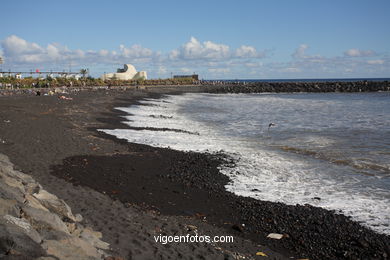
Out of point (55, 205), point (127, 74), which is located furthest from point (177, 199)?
point (127, 74)

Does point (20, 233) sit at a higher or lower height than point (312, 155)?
higher

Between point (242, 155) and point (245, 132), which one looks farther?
point (245, 132)

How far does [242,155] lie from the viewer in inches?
583

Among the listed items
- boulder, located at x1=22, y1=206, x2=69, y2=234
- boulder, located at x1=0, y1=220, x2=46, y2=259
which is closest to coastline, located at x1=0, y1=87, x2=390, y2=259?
boulder, located at x1=22, y1=206, x2=69, y2=234

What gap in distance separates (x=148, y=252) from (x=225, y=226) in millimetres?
2277

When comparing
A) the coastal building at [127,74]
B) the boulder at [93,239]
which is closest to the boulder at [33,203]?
the boulder at [93,239]

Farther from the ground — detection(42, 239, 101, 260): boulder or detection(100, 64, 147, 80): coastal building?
detection(100, 64, 147, 80): coastal building

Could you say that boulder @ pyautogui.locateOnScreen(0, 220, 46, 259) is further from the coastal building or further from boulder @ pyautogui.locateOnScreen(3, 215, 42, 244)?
the coastal building

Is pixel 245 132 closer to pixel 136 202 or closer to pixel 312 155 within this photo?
pixel 312 155

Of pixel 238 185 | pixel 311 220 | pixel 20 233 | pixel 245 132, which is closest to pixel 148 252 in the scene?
pixel 20 233

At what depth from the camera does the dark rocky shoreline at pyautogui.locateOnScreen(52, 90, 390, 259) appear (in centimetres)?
691

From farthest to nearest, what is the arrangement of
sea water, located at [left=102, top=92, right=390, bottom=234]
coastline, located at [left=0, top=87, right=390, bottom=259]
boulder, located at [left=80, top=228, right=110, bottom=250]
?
sea water, located at [left=102, top=92, right=390, bottom=234] → coastline, located at [left=0, top=87, right=390, bottom=259] → boulder, located at [left=80, top=228, right=110, bottom=250]

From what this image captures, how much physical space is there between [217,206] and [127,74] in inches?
3802

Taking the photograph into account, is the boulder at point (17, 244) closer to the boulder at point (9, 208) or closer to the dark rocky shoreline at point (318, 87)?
the boulder at point (9, 208)
